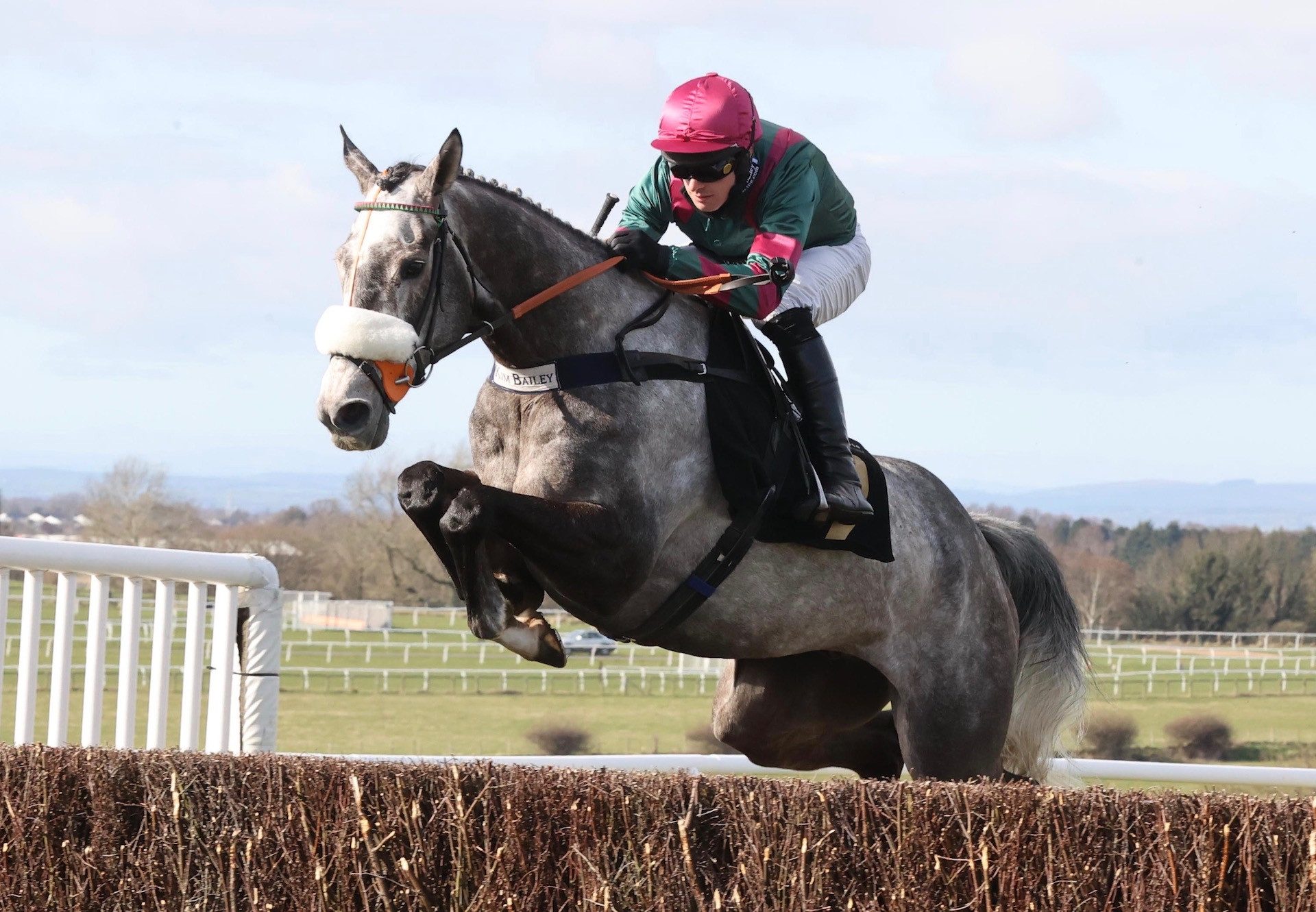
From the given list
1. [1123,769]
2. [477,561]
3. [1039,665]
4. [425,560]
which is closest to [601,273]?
[477,561]

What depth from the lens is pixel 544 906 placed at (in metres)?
3.08

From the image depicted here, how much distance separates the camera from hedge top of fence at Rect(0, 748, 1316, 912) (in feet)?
9.87

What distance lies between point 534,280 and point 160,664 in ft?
5.53

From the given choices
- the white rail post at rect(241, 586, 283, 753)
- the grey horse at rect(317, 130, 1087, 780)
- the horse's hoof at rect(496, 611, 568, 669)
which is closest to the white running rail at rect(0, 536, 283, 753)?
the white rail post at rect(241, 586, 283, 753)

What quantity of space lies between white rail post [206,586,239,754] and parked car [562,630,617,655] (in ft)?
153

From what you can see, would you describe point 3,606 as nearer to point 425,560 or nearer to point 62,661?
point 62,661

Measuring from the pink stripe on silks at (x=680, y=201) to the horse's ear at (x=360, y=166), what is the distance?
0.89 meters

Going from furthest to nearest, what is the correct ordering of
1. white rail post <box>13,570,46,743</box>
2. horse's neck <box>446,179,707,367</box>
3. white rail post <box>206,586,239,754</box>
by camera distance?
white rail post <box>206,586,239,754</box> → white rail post <box>13,570,46,743</box> → horse's neck <box>446,179,707,367</box>

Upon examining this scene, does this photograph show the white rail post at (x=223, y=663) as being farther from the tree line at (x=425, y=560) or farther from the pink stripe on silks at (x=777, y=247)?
the tree line at (x=425, y=560)

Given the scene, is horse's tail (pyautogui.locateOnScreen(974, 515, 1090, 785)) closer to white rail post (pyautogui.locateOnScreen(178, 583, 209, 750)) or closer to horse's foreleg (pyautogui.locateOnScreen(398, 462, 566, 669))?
horse's foreleg (pyautogui.locateOnScreen(398, 462, 566, 669))

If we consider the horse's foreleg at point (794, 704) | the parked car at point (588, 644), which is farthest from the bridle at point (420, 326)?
the parked car at point (588, 644)

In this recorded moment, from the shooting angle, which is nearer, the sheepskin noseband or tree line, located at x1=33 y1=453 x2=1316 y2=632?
the sheepskin noseband

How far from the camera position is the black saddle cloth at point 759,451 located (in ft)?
13.1

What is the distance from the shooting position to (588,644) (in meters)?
52.6
